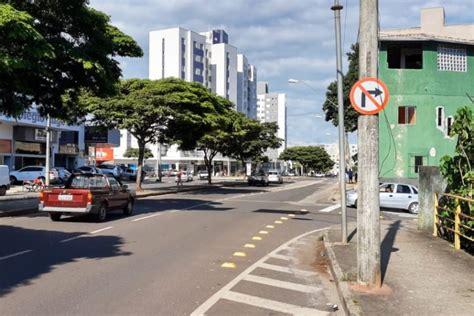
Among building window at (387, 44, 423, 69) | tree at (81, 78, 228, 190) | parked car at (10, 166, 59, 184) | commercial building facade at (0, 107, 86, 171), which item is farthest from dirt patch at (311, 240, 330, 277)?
commercial building facade at (0, 107, 86, 171)

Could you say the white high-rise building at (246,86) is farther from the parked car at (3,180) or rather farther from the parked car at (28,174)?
the parked car at (3,180)

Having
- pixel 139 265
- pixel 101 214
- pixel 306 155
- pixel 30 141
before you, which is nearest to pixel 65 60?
pixel 101 214

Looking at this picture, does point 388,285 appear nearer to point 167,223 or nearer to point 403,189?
point 167,223

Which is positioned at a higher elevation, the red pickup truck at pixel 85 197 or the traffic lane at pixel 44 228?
the red pickup truck at pixel 85 197

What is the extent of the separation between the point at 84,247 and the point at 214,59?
119316 mm

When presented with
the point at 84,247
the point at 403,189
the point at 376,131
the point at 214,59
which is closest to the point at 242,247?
the point at 84,247

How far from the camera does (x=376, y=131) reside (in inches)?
298

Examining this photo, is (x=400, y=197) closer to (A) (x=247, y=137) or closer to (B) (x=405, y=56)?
(B) (x=405, y=56)

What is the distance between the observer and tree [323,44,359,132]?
143 ft

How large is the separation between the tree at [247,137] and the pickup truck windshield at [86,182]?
26788 millimetres

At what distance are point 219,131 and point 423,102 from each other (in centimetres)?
1738

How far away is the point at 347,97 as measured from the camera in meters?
43.3

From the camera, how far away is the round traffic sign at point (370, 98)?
7566 mm

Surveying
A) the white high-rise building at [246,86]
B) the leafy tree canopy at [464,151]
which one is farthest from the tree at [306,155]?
the leafy tree canopy at [464,151]
